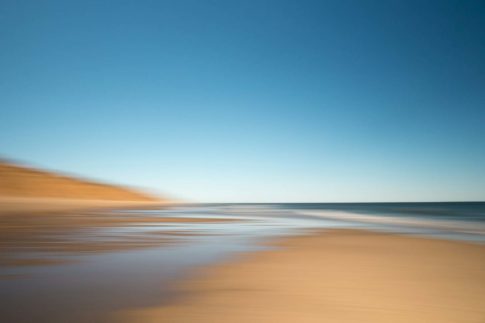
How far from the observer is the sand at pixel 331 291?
2.56 meters

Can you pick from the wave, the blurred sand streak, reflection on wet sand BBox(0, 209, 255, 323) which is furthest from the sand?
the blurred sand streak

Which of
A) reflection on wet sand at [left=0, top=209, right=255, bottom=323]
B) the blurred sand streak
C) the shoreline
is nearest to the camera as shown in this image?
reflection on wet sand at [left=0, top=209, right=255, bottom=323]

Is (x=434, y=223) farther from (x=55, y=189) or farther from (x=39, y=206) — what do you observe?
(x=55, y=189)

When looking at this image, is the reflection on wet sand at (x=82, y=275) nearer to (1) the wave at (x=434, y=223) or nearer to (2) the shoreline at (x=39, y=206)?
(1) the wave at (x=434, y=223)

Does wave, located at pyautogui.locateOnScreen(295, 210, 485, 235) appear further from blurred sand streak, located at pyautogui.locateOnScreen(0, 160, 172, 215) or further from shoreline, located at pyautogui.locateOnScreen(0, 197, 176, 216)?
blurred sand streak, located at pyautogui.locateOnScreen(0, 160, 172, 215)

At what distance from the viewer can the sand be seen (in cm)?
256

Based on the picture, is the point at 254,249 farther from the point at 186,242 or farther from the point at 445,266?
the point at 445,266

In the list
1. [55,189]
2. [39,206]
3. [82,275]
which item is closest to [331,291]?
[82,275]

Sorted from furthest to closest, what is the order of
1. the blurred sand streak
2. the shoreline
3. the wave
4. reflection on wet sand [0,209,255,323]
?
the blurred sand streak < the shoreline < the wave < reflection on wet sand [0,209,255,323]

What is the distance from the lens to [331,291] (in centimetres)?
320

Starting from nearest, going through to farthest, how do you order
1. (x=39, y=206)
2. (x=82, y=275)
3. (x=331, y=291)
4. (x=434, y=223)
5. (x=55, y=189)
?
1. (x=331, y=291)
2. (x=82, y=275)
3. (x=434, y=223)
4. (x=39, y=206)
5. (x=55, y=189)

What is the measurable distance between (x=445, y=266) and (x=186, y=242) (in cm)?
472

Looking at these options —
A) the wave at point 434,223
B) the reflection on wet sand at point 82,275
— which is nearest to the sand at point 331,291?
the reflection on wet sand at point 82,275

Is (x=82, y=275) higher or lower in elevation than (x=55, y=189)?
lower
